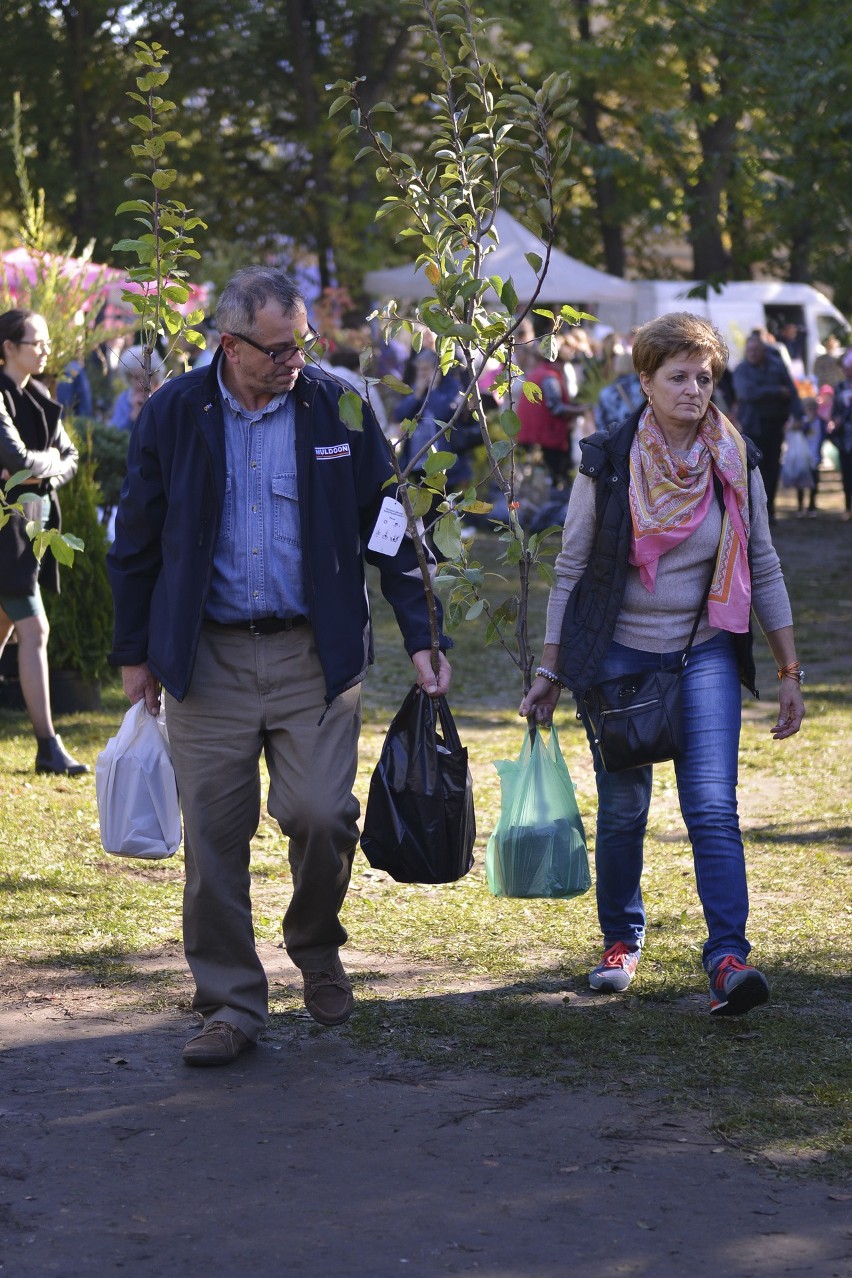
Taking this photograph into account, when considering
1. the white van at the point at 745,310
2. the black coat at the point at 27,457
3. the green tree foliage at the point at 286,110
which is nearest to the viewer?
the black coat at the point at 27,457

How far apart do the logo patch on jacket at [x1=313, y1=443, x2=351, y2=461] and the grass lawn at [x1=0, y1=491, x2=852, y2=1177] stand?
1497mm

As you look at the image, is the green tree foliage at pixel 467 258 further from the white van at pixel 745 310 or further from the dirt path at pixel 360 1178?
the white van at pixel 745 310

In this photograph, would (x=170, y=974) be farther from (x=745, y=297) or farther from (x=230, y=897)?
(x=745, y=297)

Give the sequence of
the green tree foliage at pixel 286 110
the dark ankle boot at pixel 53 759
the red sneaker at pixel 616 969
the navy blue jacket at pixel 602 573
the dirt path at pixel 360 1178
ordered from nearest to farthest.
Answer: the dirt path at pixel 360 1178 < the navy blue jacket at pixel 602 573 < the red sneaker at pixel 616 969 < the dark ankle boot at pixel 53 759 < the green tree foliage at pixel 286 110

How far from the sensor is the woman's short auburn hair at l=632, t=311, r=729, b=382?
173 inches

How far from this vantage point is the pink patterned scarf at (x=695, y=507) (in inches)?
175

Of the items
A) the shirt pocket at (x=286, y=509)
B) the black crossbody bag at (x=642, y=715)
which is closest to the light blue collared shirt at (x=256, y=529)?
the shirt pocket at (x=286, y=509)

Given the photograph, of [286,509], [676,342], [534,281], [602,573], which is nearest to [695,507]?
[602,573]

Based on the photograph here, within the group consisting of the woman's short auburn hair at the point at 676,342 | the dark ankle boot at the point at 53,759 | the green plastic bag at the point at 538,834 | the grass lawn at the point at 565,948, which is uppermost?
the woman's short auburn hair at the point at 676,342

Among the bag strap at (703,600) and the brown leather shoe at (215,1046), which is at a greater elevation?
the bag strap at (703,600)

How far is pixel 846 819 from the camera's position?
7.00 meters

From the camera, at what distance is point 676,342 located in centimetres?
438

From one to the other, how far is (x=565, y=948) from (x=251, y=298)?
2292mm

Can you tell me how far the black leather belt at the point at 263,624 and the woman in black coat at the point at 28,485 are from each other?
3.20m
